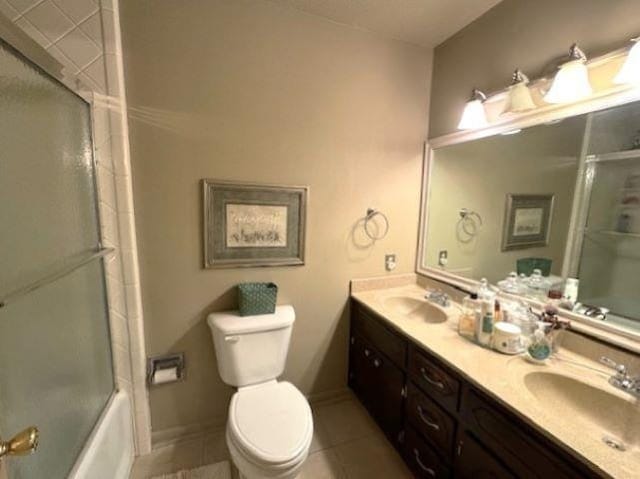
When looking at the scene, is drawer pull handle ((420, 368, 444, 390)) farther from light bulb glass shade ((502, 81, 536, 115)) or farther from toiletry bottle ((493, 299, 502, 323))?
light bulb glass shade ((502, 81, 536, 115))

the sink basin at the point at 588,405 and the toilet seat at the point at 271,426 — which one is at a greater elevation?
the sink basin at the point at 588,405

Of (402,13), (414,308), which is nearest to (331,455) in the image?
(414,308)

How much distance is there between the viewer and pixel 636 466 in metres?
0.72

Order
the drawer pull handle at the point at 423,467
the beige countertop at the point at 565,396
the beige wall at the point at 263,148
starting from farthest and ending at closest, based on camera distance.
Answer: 1. the beige wall at the point at 263,148
2. the drawer pull handle at the point at 423,467
3. the beige countertop at the point at 565,396

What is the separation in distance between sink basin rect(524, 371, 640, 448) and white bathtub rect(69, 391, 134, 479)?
5.51 feet

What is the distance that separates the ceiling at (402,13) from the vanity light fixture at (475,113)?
421 millimetres

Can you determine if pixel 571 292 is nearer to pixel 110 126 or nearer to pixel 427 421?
pixel 427 421

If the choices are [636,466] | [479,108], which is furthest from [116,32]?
[636,466]

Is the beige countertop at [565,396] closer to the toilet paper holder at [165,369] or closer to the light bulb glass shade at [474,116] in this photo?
the light bulb glass shade at [474,116]

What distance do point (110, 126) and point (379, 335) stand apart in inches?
68.0

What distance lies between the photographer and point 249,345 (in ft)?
5.07

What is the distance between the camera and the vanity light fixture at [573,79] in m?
1.15

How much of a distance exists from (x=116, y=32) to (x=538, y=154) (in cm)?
211

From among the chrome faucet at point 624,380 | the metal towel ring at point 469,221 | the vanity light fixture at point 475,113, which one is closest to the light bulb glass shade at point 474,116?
the vanity light fixture at point 475,113
